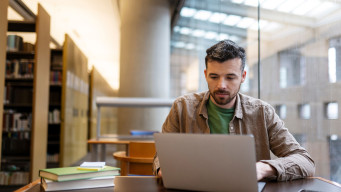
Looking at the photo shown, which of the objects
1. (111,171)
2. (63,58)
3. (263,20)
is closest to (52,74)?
(63,58)

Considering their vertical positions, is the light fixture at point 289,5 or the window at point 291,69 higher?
the light fixture at point 289,5

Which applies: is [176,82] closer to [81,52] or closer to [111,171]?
[81,52]

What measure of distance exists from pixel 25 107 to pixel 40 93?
61 cm

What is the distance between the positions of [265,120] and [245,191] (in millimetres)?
629

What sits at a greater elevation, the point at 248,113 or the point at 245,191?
the point at 248,113

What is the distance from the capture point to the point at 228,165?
0.90 m

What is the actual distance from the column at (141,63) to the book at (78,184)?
15.5 feet

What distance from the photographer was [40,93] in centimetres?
392

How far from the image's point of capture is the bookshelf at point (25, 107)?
3.73 m

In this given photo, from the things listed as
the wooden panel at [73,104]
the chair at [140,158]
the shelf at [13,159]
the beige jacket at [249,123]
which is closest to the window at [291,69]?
the beige jacket at [249,123]

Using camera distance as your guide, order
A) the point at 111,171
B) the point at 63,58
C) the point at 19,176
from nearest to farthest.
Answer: the point at 111,171
the point at 19,176
the point at 63,58

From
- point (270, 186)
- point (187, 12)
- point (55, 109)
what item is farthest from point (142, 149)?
point (187, 12)

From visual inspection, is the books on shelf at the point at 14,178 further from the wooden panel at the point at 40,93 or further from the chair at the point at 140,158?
the chair at the point at 140,158

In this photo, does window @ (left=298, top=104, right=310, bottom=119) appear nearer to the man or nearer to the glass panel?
the glass panel
